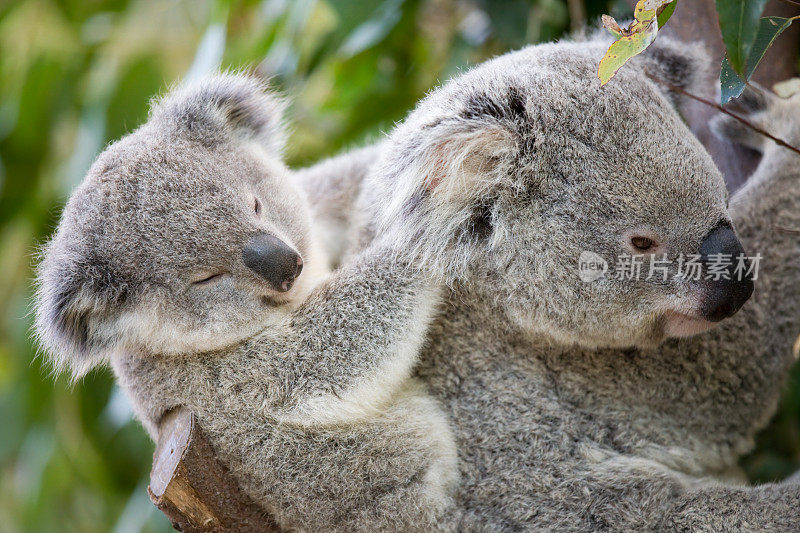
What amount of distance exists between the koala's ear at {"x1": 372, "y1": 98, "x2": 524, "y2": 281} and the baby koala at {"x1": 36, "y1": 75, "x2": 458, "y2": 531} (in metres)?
0.14

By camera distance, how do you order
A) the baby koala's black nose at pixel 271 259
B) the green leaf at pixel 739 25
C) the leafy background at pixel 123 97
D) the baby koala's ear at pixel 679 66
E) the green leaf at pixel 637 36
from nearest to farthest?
the green leaf at pixel 739 25 < the green leaf at pixel 637 36 < the baby koala's black nose at pixel 271 259 < the baby koala's ear at pixel 679 66 < the leafy background at pixel 123 97

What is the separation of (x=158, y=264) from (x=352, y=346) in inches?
24.3

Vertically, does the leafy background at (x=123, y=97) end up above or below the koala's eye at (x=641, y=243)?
below

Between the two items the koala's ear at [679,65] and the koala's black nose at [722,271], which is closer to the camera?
the koala's black nose at [722,271]

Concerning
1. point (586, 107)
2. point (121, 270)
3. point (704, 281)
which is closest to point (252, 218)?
point (121, 270)

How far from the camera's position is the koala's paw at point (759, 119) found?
98.1 inches

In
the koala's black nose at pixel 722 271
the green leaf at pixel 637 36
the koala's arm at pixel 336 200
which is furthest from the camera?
the koala's arm at pixel 336 200

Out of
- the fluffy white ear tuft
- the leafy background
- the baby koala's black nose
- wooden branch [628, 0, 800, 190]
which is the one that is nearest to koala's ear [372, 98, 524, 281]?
the fluffy white ear tuft

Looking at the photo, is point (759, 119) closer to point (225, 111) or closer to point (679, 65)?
point (679, 65)

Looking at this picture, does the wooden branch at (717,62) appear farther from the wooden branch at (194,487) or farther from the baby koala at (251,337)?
the wooden branch at (194,487)

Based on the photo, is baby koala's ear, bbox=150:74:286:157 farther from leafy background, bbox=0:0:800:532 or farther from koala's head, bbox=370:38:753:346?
koala's head, bbox=370:38:753:346

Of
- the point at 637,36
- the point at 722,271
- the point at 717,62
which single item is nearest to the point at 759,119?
the point at 717,62

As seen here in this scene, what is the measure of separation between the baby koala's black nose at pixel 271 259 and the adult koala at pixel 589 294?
0.31 m

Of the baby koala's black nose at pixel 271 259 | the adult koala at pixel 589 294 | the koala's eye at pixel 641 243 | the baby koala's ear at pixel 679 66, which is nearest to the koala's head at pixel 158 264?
the baby koala's black nose at pixel 271 259
